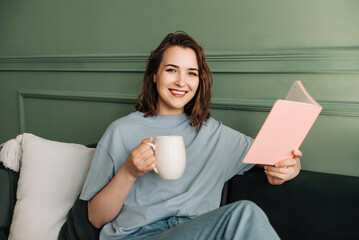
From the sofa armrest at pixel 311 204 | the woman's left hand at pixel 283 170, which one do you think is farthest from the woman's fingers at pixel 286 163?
the sofa armrest at pixel 311 204

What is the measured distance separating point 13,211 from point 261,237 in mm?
1022

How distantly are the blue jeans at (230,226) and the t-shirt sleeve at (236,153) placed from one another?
15.3 inches

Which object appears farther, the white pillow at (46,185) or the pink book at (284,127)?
the white pillow at (46,185)

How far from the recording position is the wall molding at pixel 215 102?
4.42 ft

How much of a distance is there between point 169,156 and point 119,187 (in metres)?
0.25

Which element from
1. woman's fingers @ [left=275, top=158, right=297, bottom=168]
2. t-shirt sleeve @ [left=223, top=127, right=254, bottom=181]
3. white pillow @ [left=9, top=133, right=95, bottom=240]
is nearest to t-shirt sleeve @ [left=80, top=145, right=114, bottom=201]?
white pillow @ [left=9, top=133, right=95, bottom=240]

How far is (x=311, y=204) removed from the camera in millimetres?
1184

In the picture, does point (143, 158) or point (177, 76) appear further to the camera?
point (177, 76)

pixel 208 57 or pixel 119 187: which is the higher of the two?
pixel 208 57

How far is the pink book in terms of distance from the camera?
91 centimetres

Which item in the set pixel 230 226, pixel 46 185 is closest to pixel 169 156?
pixel 230 226

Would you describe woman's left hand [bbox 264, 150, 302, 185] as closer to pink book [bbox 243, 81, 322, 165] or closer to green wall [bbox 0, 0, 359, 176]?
pink book [bbox 243, 81, 322, 165]

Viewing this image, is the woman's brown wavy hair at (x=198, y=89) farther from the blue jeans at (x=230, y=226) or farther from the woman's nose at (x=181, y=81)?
the blue jeans at (x=230, y=226)

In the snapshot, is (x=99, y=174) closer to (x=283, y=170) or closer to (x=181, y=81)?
(x=181, y=81)
